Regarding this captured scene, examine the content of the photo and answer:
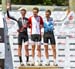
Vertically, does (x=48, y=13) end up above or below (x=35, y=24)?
above

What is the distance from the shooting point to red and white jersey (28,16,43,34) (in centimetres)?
910

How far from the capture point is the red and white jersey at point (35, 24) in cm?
910

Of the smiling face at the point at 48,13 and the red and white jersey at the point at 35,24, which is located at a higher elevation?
the smiling face at the point at 48,13

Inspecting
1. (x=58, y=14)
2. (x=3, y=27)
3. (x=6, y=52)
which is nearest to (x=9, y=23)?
(x=3, y=27)

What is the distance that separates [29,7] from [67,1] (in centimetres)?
109

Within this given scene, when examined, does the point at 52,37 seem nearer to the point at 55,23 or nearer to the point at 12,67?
the point at 55,23

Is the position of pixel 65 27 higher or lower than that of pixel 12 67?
higher

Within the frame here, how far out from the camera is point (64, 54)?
30.5 ft

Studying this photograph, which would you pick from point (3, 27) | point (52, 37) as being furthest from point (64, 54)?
point (3, 27)

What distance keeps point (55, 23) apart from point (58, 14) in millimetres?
261

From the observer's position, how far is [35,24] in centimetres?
911

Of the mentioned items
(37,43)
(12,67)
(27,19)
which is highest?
(27,19)

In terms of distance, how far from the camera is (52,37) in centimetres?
914

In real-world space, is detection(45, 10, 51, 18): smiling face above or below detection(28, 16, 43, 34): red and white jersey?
above
